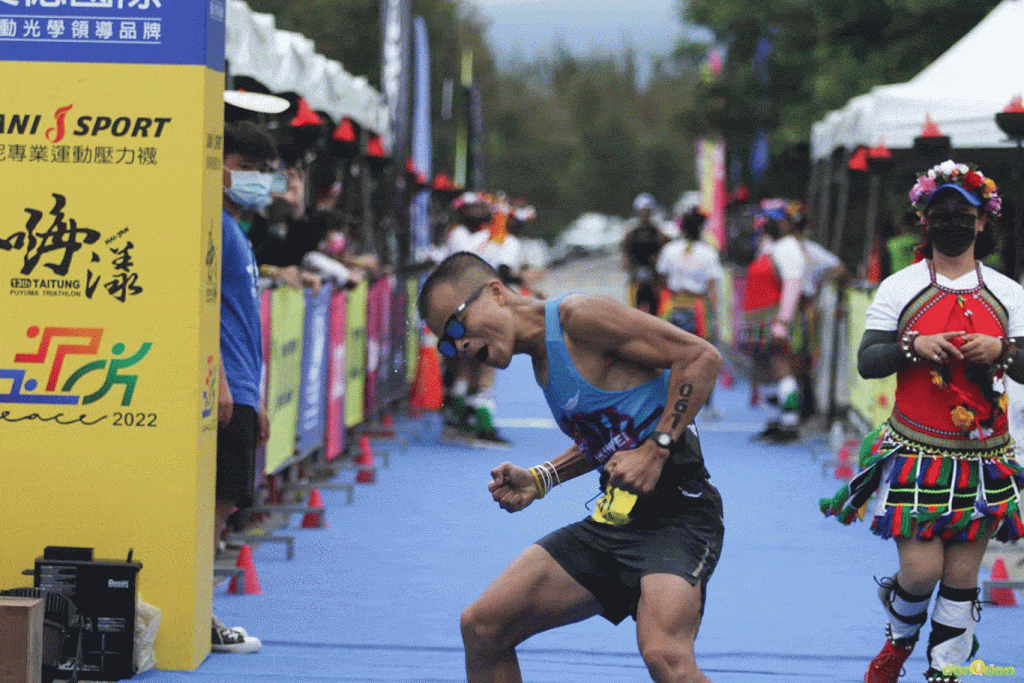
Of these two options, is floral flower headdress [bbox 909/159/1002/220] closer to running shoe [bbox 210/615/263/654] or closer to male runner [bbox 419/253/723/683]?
male runner [bbox 419/253/723/683]

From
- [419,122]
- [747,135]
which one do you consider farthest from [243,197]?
[747,135]

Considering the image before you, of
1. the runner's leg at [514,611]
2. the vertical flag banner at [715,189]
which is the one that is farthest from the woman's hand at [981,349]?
the vertical flag banner at [715,189]

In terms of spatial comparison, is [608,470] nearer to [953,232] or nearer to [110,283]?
[953,232]

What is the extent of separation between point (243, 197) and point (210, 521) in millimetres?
1380

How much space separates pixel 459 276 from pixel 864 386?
30.6 feet

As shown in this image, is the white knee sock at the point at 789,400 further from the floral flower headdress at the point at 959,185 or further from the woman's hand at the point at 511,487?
the woman's hand at the point at 511,487

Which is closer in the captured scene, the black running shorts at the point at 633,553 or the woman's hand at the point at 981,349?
the black running shorts at the point at 633,553

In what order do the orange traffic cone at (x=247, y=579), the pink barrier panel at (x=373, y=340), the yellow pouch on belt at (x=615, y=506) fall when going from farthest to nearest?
1. the pink barrier panel at (x=373, y=340)
2. the orange traffic cone at (x=247, y=579)
3. the yellow pouch on belt at (x=615, y=506)

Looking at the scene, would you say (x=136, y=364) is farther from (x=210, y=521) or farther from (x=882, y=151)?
(x=882, y=151)

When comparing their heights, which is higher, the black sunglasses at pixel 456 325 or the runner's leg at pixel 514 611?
the black sunglasses at pixel 456 325

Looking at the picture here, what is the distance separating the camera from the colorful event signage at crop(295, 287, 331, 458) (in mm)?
10567

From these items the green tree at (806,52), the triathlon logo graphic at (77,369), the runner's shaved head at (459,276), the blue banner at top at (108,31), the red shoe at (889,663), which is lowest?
the red shoe at (889,663)

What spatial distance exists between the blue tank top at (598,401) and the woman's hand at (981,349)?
4.55 ft

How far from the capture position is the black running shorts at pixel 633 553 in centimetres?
435
